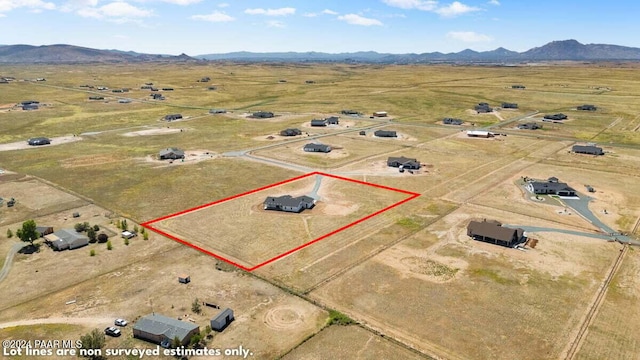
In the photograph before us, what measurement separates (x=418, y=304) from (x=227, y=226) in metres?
34.2

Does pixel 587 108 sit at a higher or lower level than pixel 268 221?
higher

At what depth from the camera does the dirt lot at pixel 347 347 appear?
38.5 m

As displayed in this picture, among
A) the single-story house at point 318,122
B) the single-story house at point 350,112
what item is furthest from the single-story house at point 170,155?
the single-story house at point 350,112

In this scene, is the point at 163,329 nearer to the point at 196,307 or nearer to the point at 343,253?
the point at 196,307

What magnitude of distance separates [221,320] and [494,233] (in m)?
41.3

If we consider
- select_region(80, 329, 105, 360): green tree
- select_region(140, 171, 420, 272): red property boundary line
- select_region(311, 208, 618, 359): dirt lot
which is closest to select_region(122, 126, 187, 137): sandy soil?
select_region(140, 171, 420, 272): red property boundary line

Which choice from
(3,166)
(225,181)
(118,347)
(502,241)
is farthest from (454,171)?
(3,166)

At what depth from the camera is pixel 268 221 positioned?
6944 cm

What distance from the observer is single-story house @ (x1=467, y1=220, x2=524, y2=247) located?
60281mm

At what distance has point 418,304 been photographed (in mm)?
46594

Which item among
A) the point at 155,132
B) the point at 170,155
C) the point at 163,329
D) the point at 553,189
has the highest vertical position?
the point at 155,132

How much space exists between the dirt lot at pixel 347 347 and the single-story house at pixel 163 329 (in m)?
9.81

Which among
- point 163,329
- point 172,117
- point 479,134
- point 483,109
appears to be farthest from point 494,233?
point 172,117

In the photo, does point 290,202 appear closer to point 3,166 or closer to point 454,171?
point 454,171
